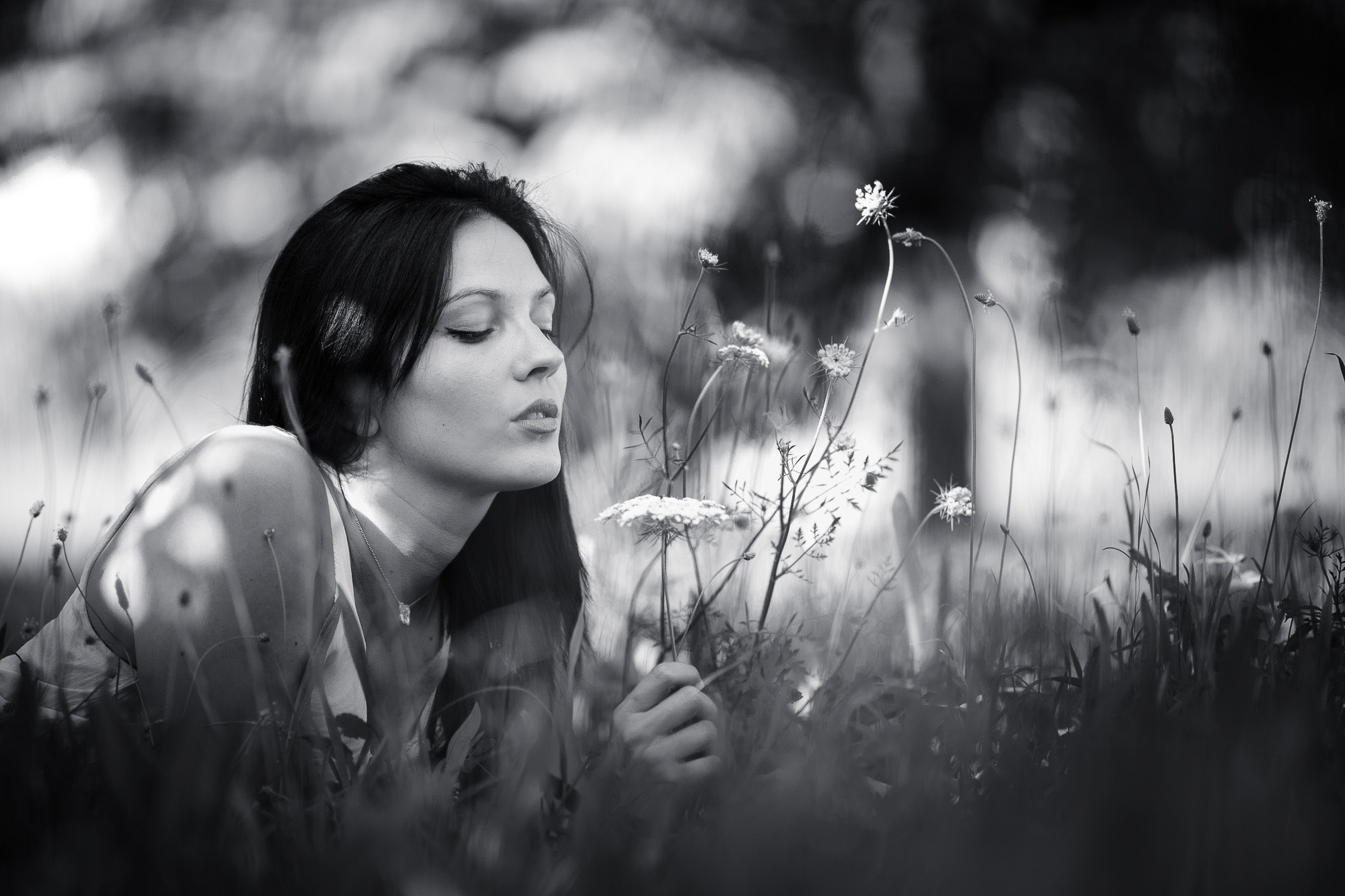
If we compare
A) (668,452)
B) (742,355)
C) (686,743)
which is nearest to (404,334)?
(668,452)

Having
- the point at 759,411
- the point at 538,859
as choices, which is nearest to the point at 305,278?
the point at 759,411

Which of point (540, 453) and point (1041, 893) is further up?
point (540, 453)

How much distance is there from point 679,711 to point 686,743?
51mm

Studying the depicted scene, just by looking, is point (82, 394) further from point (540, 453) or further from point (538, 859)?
point (538, 859)

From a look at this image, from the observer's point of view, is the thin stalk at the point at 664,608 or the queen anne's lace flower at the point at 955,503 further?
the queen anne's lace flower at the point at 955,503

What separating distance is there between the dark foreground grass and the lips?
714mm

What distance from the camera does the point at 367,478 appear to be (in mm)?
2035

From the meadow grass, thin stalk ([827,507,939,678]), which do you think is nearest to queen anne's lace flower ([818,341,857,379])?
the meadow grass

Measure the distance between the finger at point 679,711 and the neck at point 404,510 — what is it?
79 cm

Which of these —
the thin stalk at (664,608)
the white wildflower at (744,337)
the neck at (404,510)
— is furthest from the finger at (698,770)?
the neck at (404,510)

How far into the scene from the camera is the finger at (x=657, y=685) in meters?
1.35

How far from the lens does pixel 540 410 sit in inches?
74.9

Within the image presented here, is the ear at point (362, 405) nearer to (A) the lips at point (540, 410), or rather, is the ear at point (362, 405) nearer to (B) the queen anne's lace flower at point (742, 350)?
(A) the lips at point (540, 410)

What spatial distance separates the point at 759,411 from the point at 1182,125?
2.80m
